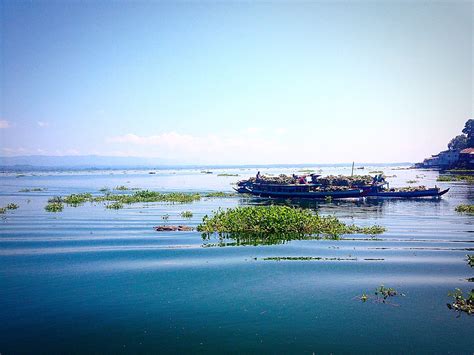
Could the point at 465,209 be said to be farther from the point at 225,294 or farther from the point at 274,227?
the point at 225,294

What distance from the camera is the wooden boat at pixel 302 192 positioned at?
56.3 metres

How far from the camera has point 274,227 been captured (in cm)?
2752

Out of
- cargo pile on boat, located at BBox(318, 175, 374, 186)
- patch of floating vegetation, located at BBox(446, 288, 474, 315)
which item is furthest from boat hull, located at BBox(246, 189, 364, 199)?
patch of floating vegetation, located at BBox(446, 288, 474, 315)

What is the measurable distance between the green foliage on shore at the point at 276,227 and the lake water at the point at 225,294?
65.5 inches

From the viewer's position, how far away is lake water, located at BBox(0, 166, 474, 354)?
1147 centimetres

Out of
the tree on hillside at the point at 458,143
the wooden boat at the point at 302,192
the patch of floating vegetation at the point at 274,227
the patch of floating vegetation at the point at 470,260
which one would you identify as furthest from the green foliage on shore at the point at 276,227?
the tree on hillside at the point at 458,143

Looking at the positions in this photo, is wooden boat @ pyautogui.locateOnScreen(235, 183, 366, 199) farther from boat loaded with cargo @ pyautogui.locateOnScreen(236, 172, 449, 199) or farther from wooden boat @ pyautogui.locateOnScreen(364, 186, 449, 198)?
wooden boat @ pyautogui.locateOnScreen(364, 186, 449, 198)

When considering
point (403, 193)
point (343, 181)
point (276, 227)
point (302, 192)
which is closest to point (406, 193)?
point (403, 193)

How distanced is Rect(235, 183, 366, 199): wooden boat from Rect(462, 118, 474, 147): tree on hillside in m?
91.1

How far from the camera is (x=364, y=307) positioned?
13719 millimetres

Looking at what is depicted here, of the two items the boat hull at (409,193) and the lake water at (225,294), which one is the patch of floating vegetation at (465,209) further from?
the lake water at (225,294)

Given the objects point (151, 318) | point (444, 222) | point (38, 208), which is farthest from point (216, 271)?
point (38, 208)

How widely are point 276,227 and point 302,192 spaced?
3100 cm

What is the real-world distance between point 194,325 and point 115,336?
104 inches
